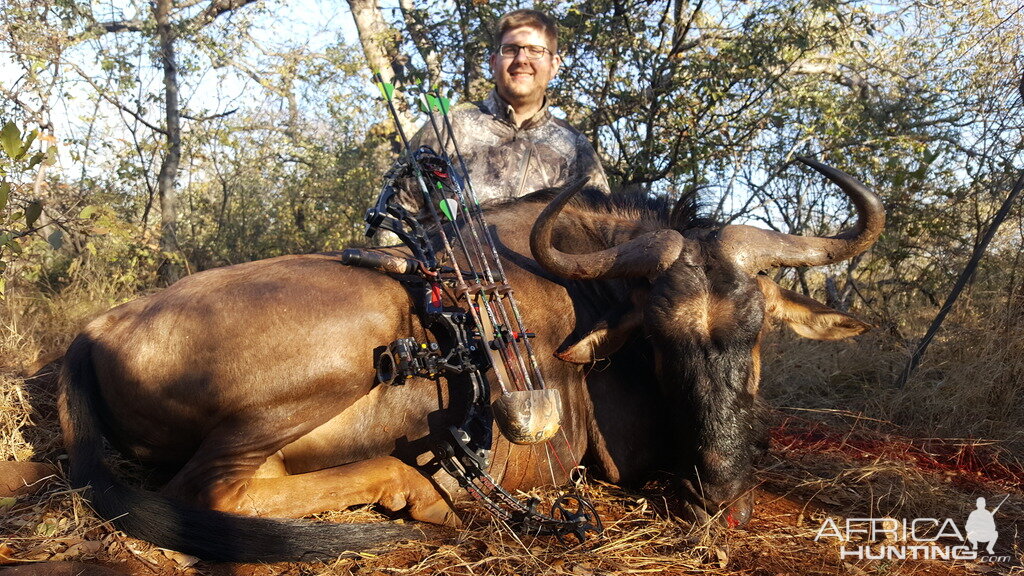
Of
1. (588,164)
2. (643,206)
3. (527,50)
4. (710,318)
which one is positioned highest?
(527,50)

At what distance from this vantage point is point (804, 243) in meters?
3.32

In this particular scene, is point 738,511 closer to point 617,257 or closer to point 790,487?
point 790,487

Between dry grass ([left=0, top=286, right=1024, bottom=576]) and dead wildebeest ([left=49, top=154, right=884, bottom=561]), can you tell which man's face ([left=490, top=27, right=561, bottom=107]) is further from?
dry grass ([left=0, top=286, right=1024, bottom=576])

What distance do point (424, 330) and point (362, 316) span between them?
1.01ft

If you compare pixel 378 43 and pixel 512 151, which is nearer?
pixel 512 151

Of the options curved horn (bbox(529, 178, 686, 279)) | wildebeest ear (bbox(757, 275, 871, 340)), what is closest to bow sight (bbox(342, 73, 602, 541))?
curved horn (bbox(529, 178, 686, 279))

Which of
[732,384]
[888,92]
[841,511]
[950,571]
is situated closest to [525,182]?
[732,384]

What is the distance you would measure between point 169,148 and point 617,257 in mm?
6258

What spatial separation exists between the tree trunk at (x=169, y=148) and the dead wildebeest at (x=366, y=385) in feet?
15.5

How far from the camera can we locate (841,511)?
321 cm

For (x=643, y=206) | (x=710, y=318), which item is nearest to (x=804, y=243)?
(x=710, y=318)

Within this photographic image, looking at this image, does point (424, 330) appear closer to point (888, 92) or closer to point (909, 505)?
point (909, 505)

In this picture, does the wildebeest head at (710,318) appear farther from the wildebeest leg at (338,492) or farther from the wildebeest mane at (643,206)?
the wildebeest leg at (338,492)

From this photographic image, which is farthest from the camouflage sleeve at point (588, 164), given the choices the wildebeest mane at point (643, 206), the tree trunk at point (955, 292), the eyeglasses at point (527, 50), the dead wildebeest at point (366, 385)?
the tree trunk at point (955, 292)
